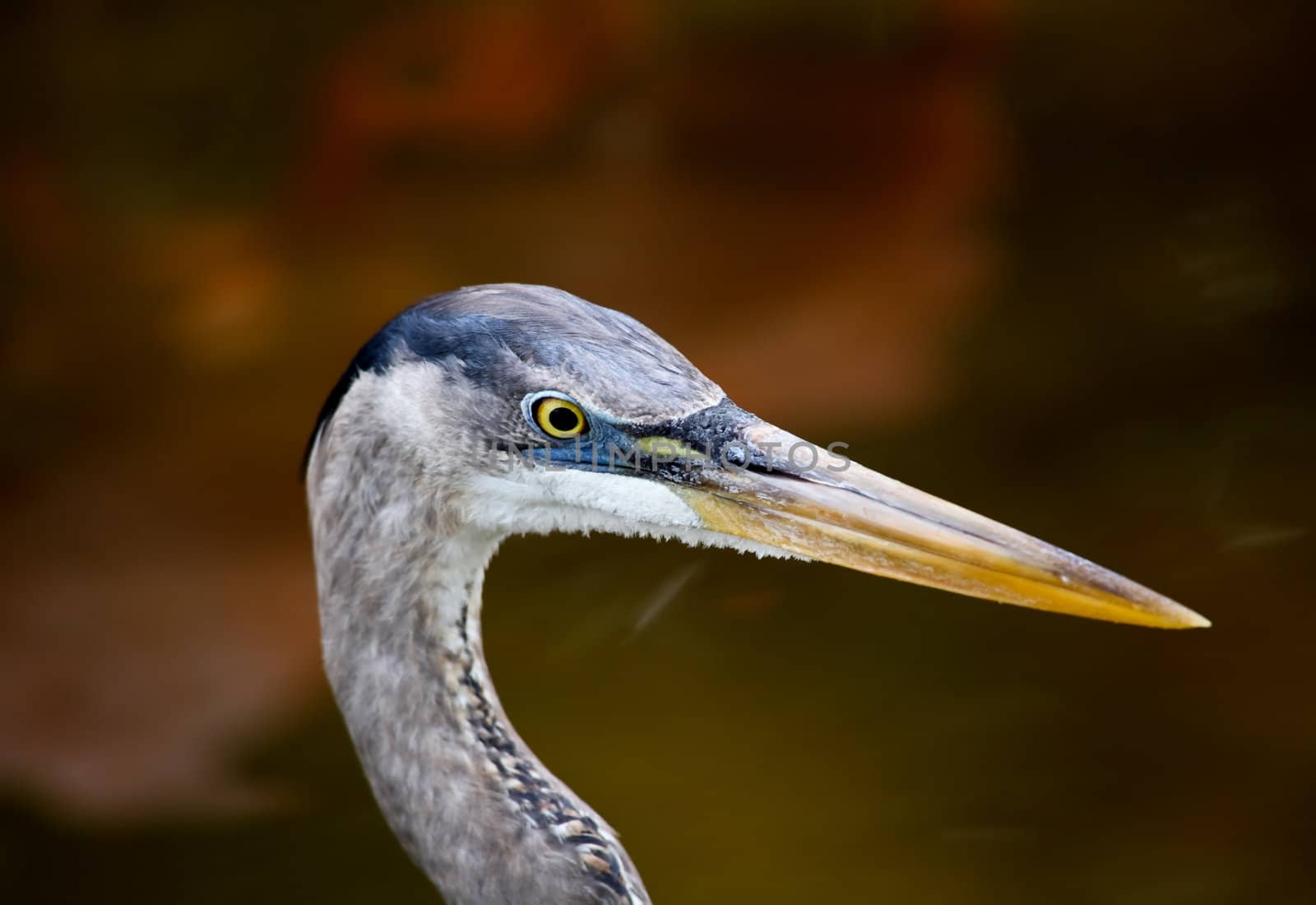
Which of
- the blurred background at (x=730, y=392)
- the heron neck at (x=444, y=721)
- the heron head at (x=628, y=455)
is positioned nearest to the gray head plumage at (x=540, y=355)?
the heron head at (x=628, y=455)

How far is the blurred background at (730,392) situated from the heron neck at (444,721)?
97cm

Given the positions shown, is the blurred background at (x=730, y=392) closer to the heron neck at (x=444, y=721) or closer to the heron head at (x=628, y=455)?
the heron neck at (x=444, y=721)

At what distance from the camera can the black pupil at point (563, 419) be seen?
845 mm

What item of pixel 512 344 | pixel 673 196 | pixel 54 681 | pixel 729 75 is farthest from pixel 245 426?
pixel 512 344

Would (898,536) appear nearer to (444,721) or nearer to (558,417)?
(558,417)

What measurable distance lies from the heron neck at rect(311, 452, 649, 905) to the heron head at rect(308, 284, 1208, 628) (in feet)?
0.18

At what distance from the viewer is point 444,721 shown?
920mm

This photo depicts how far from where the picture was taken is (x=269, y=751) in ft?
6.84

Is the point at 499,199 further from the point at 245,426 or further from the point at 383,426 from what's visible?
the point at 383,426

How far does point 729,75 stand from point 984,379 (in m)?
0.83

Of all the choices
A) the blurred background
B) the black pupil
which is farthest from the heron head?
the blurred background

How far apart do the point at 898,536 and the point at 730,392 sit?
5.18ft

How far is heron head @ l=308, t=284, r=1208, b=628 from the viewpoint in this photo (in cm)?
84

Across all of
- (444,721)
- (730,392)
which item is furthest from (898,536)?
(730,392)
